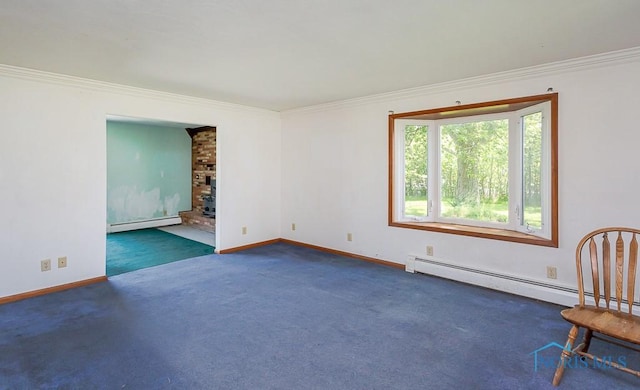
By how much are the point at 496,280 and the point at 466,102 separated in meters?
1.92

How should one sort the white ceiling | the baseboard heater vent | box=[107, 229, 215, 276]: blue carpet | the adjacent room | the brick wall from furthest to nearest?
the brick wall
the adjacent room
box=[107, 229, 215, 276]: blue carpet
the baseboard heater vent
the white ceiling

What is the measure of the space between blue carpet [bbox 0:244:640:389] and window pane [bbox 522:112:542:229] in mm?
875

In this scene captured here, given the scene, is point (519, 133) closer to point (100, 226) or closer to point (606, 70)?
point (606, 70)

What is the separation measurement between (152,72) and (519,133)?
383 cm

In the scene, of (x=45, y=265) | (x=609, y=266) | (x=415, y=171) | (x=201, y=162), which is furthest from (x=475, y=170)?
(x=201, y=162)

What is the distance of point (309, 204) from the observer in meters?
5.39

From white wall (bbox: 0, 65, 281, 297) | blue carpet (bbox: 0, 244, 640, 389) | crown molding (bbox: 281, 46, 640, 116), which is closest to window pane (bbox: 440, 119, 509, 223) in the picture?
crown molding (bbox: 281, 46, 640, 116)

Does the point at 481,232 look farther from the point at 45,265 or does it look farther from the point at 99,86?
the point at 45,265

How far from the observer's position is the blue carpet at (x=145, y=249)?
14.7 ft

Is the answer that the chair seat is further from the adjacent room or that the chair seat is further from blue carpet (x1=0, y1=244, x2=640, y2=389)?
the adjacent room

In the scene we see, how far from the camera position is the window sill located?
3.31m

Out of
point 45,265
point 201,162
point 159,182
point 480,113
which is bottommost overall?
point 45,265

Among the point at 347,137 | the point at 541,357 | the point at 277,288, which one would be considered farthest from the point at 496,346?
the point at 347,137

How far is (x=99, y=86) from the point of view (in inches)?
146
